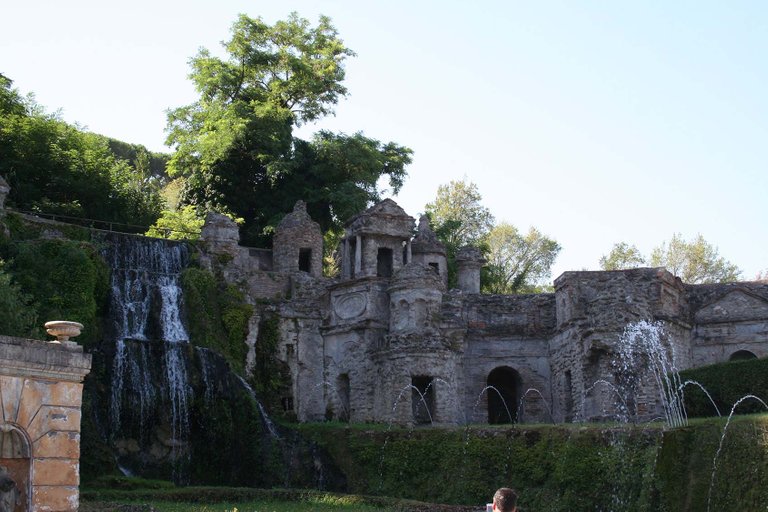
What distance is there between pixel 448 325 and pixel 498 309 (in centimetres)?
252

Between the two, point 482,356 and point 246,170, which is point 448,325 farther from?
point 246,170

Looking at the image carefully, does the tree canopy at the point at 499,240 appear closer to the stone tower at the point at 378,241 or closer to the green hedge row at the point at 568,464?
the stone tower at the point at 378,241

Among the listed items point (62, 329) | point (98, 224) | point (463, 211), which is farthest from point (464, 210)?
point (62, 329)

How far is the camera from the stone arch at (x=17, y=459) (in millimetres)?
15797

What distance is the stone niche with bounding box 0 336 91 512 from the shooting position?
51.7ft

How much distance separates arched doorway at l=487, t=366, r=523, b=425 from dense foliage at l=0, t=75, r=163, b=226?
17.0m

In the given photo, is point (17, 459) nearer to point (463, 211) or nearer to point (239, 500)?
point (239, 500)

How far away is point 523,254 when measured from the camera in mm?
62688

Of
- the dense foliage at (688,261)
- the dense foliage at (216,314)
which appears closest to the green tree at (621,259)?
the dense foliage at (688,261)

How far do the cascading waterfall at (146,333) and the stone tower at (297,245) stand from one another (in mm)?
4941

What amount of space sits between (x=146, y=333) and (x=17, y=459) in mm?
17734

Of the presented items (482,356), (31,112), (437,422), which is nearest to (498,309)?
(482,356)

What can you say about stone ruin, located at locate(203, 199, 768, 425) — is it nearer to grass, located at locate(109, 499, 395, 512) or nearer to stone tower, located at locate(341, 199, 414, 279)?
stone tower, located at locate(341, 199, 414, 279)

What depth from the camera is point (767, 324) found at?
38.9 metres
